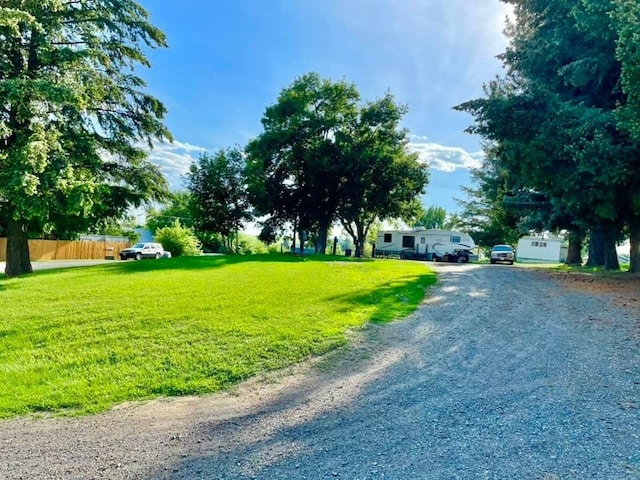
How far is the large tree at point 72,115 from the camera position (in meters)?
11.5

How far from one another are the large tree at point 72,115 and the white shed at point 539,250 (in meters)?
31.9

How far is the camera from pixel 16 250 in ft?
47.8

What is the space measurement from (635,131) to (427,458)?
8.98 metres

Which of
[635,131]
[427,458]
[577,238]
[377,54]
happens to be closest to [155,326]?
[427,458]

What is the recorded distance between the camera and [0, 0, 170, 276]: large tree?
11.5 metres

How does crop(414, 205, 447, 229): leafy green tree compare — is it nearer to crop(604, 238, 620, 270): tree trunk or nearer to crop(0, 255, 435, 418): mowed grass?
crop(604, 238, 620, 270): tree trunk

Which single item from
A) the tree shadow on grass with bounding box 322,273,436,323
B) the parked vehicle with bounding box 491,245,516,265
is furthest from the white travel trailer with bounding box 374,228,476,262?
the tree shadow on grass with bounding box 322,273,436,323

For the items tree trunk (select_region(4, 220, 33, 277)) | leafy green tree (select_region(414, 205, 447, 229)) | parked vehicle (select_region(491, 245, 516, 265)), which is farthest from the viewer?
leafy green tree (select_region(414, 205, 447, 229))

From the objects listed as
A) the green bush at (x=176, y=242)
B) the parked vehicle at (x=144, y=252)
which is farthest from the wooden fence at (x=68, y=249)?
the green bush at (x=176, y=242)

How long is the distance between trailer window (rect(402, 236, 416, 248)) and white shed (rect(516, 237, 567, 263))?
33.4 ft

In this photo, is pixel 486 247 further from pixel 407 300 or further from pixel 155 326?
pixel 155 326

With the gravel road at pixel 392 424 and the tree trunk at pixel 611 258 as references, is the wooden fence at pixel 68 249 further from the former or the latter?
the tree trunk at pixel 611 258

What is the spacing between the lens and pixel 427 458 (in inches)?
114

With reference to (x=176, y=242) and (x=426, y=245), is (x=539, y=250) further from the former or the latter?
(x=176, y=242)
